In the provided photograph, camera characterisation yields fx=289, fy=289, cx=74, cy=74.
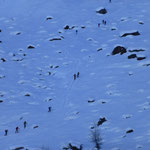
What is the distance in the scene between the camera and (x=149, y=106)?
23531mm

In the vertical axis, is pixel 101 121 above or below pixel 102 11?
below

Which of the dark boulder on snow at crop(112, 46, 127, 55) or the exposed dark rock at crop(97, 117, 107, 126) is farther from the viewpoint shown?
the dark boulder on snow at crop(112, 46, 127, 55)

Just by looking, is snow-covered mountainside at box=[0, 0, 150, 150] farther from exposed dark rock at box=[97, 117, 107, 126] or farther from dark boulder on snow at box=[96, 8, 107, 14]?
dark boulder on snow at box=[96, 8, 107, 14]

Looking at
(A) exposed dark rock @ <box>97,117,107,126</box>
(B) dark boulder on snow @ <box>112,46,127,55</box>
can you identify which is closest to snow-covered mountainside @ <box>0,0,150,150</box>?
(A) exposed dark rock @ <box>97,117,107,126</box>

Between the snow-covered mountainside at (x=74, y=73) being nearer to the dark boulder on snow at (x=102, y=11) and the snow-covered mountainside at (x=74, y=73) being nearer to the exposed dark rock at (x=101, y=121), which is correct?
the exposed dark rock at (x=101, y=121)

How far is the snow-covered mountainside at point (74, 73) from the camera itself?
72.7 feet

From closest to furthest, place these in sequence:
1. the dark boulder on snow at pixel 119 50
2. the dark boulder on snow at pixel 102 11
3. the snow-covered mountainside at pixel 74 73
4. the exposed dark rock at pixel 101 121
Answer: the snow-covered mountainside at pixel 74 73 → the exposed dark rock at pixel 101 121 → the dark boulder on snow at pixel 119 50 → the dark boulder on snow at pixel 102 11

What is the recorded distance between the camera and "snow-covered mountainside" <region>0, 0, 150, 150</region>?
22.2 metres

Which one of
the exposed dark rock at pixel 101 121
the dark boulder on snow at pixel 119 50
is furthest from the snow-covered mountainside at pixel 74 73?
the dark boulder on snow at pixel 119 50

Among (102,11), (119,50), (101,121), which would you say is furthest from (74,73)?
(102,11)

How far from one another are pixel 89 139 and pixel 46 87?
16412mm

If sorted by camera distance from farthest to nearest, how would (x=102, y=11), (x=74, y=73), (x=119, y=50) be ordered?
(x=102, y=11), (x=119, y=50), (x=74, y=73)

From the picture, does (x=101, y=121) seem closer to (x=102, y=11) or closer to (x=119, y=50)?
(x=119, y=50)

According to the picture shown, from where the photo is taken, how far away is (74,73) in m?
38.2
